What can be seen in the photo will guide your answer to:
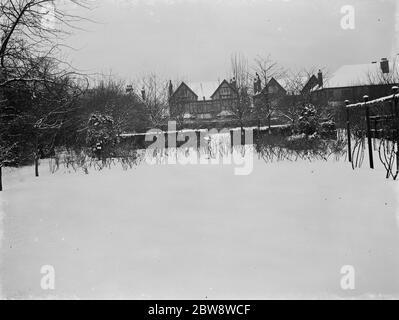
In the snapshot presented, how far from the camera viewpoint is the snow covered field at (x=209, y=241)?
2.18m

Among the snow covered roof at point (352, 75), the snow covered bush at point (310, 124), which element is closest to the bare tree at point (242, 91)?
the snow covered bush at point (310, 124)

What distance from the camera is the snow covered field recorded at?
2.18 m

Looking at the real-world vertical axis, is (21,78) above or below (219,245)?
above

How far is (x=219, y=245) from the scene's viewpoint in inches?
111

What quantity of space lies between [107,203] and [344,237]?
10.6ft

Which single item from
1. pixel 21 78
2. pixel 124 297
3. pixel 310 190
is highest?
pixel 21 78

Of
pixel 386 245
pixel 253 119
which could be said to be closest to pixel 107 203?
pixel 386 245

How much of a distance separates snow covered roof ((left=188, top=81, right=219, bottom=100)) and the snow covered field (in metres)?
43.3

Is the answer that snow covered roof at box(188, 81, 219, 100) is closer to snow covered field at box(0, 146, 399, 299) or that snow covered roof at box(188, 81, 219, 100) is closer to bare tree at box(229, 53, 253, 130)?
bare tree at box(229, 53, 253, 130)

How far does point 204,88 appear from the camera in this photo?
4791cm

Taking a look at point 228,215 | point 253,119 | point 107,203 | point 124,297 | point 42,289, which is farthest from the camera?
point 253,119

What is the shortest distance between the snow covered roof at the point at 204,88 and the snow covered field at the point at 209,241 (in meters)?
43.3

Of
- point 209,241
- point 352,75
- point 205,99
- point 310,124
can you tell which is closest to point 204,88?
point 205,99

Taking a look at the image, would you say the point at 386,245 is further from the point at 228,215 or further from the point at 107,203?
the point at 107,203
